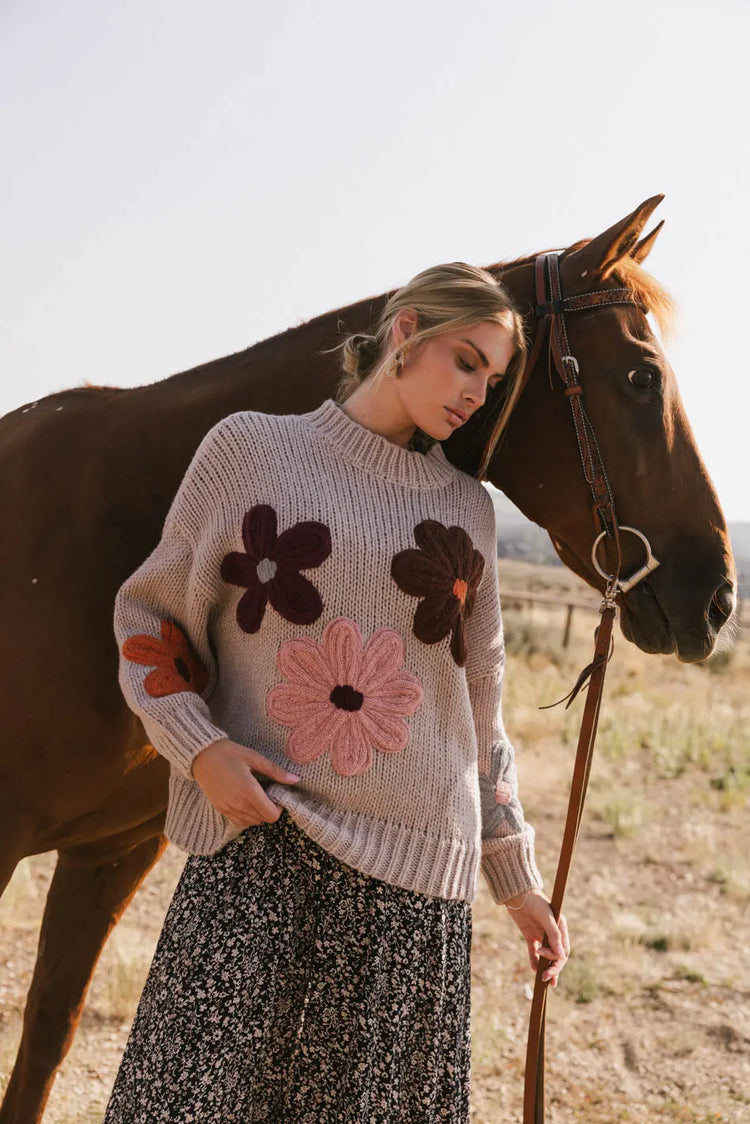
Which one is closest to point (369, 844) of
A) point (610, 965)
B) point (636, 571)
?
point (636, 571)

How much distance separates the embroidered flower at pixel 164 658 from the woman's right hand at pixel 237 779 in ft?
0.45

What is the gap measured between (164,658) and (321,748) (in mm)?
316

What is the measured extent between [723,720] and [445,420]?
35.0ft

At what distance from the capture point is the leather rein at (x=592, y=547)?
1.80 m

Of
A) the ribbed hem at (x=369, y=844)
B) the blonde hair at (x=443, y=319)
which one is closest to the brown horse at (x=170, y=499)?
the blonde hair at (x=443, y=319)

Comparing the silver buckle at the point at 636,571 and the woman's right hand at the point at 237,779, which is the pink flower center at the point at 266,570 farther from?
the silver buckle at the point at 636,571

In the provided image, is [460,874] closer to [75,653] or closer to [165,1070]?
[165,1070]

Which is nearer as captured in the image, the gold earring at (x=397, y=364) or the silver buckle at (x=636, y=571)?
the gold earring at (x=397, y=364)

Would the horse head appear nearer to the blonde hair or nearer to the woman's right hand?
the blonde hair

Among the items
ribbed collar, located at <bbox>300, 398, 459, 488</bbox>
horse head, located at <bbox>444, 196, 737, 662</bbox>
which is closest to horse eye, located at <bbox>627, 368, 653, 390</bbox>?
horse head, located at <bbox>444, 196, 737, 662</bbox>

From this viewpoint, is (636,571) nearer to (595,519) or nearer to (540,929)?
(595,519)

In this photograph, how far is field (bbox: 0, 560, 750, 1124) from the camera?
11.3 feet

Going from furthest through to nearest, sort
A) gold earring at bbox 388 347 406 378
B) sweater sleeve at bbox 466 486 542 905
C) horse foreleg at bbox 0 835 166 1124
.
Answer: horse foreleg at bbox 0 835 166 1124
sweater sleeve at bbox 466 486 542 905
gold earring at bbox 388 347 406 378

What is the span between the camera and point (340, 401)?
188 centimetres
